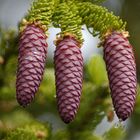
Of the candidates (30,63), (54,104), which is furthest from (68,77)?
(54,104)

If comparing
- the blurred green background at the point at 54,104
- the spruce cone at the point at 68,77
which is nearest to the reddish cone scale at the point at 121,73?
the spruce cone at the point at 68,77

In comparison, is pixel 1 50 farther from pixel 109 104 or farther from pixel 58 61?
pixel 58 61

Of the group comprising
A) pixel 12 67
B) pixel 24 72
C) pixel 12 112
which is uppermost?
pixel 24 72

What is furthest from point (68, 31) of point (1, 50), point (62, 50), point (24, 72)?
point (1, 50)

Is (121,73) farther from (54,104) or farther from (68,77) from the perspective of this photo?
(54,104)

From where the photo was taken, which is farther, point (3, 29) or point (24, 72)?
point (3, 29)

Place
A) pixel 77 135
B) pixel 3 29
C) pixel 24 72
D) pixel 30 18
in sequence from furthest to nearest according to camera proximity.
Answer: pixel 3 29 → pixel 77 135 → pixel 30 18 → pixel 24 72

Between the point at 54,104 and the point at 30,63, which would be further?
the point at 54,104
